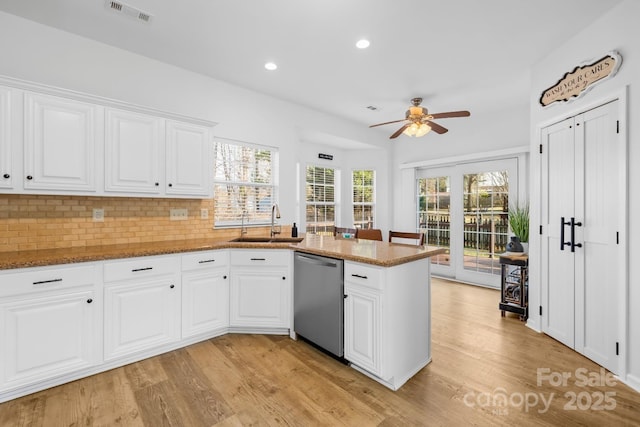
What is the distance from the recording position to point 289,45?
9.10 feet

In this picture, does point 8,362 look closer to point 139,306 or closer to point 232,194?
point 139,306

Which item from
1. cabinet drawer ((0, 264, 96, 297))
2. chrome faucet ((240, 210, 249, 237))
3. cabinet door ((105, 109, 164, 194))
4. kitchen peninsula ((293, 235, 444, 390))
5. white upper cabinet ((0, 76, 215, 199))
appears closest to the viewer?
cabinet drawer ((0, 264, 96, 297))

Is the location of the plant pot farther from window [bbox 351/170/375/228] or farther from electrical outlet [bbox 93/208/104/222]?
electrical outlet [bbox 93/208/104/222]

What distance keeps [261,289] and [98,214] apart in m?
1.64

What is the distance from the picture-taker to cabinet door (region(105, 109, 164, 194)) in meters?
2.51

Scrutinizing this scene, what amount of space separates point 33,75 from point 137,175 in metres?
1.11

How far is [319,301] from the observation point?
8.20 feet

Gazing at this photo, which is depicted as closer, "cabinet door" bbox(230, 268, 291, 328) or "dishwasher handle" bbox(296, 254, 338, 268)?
"dishwasher handle" bbox(296, 254, 338, 268)

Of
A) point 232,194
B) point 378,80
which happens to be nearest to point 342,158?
point 378,80

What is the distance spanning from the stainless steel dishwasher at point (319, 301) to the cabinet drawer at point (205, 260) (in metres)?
0.70

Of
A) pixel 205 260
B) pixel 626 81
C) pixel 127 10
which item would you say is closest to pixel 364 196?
pixel 205 260

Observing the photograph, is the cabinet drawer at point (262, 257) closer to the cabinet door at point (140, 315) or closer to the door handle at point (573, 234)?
the cabinet door at point (140, 315)

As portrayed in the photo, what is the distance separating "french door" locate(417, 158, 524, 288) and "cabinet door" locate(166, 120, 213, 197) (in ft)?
13.3

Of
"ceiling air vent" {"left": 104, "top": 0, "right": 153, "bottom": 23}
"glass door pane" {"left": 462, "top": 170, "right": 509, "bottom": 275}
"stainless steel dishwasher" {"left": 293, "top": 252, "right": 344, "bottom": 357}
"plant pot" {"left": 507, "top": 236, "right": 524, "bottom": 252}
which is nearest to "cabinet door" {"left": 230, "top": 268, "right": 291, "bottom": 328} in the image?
"stainless steel dishwasher" {"left": 293, "top": 252, "right": 344, "bottom": 357}
